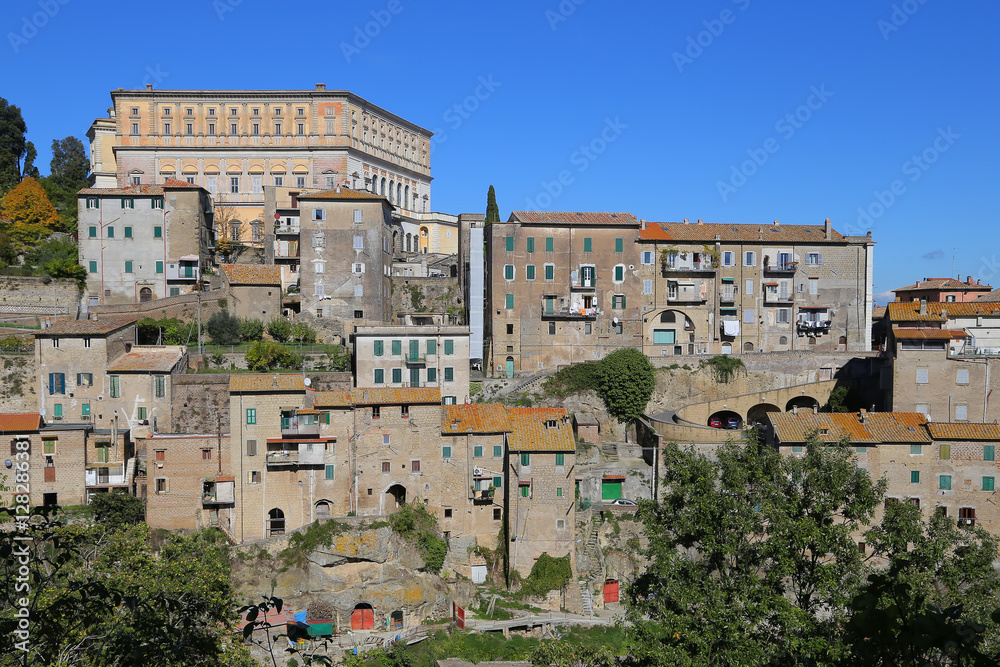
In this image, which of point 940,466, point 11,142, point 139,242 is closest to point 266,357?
point 139,242

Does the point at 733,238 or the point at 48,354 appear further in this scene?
the point at 733,238

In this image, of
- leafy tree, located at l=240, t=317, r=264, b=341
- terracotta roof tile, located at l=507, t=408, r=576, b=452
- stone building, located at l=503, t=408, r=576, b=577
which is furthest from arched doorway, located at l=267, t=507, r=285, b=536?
leafy tree, located at l=240, t=317, r=264, b=341

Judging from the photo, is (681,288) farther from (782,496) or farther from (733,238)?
(782,496)

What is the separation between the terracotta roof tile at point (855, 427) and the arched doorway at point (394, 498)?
17.8m

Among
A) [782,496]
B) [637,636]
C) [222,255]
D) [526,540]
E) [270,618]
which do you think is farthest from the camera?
[222,255]

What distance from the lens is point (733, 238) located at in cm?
5475

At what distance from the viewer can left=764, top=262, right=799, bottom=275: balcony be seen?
177 feet

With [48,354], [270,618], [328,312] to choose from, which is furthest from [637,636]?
[328,312]

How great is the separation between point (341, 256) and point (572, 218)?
1502 cm

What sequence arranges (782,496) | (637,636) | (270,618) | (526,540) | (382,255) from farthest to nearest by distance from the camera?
(382,255) < (526,540) < (270,618) < (782,496) < (637,636)

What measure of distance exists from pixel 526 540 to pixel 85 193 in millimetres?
34672

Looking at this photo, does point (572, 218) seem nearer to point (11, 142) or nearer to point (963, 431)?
point (963, 431)

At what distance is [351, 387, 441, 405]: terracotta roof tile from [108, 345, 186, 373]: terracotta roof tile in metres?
9.69

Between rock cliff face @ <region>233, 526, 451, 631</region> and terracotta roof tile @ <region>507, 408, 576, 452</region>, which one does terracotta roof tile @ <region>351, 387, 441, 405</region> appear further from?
rock cliff face @ <region>233, 526, 451, 631</region>
